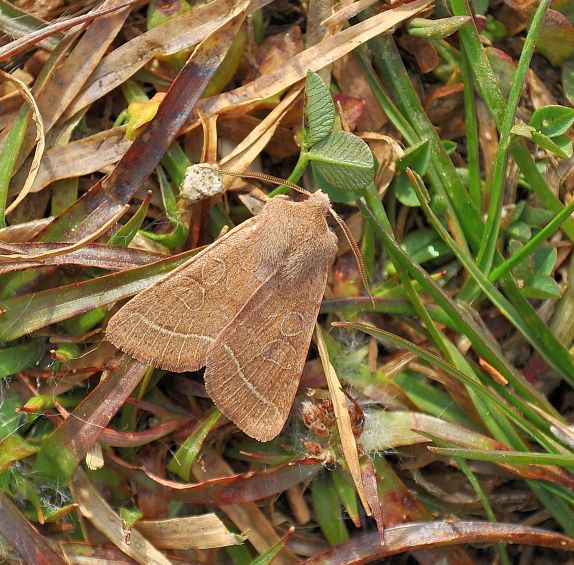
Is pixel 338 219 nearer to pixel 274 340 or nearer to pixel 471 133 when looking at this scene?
pixel 274 340

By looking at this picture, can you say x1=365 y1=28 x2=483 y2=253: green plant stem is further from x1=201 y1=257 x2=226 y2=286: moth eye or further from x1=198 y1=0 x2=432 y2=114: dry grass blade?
x1=201 y1=257 x2=226 y2=286: moth eye

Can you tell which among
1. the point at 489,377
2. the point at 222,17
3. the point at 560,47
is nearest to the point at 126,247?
the point at 222,17

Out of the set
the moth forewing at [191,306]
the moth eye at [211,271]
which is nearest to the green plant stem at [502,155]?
the moth forewing at [191,306]

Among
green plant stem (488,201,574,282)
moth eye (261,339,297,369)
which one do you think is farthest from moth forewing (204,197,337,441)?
green plant stem (488,201,574,282)

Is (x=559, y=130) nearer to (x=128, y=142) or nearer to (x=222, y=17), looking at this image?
(x=222, y=17)

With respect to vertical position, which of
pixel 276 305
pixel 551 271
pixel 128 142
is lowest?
pixel 551 271

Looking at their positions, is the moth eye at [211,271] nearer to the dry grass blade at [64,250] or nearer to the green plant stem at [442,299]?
the dry grass blade at [64,250]

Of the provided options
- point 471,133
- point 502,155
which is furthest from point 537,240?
point 471,133
